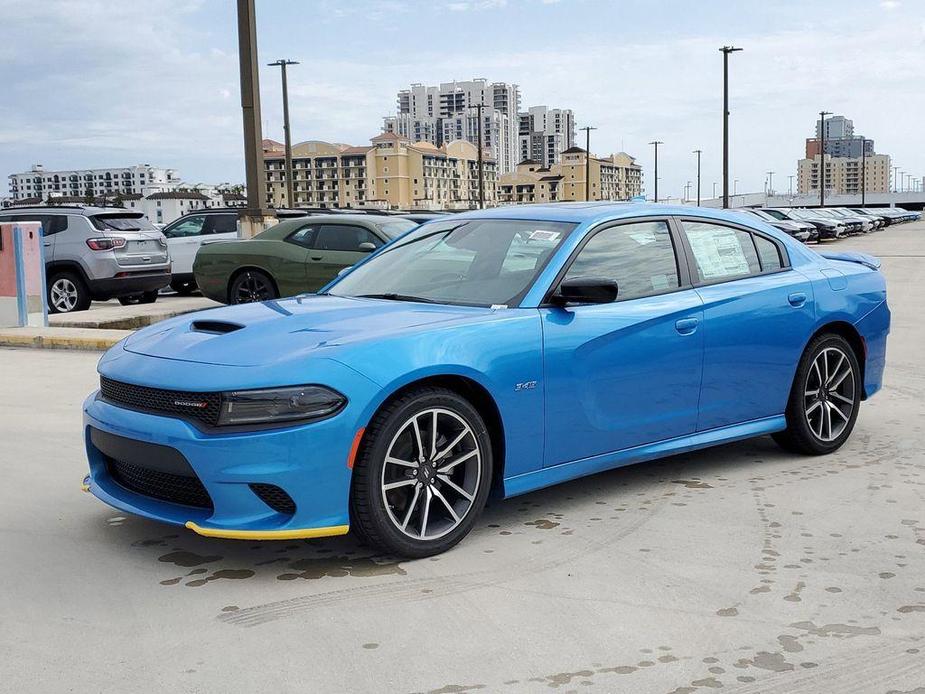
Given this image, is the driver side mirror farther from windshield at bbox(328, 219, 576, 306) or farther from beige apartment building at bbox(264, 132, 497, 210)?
beige apartment building at bbox(264, 132, 497, 210)

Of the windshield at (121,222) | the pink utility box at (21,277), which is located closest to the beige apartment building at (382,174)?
the windshield at (121,222)

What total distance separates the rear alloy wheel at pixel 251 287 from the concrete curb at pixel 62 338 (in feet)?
8.69

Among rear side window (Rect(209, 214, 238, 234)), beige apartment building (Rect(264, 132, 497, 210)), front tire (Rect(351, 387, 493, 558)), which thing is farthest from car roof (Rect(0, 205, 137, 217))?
beige apartment building (Rect(264, 132, 497, 210))

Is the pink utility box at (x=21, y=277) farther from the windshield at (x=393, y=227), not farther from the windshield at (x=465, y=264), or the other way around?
the windshield at (x=465, y=264)

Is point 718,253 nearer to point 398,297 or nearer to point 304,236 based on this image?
point 398,297

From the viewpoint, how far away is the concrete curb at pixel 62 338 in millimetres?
11492

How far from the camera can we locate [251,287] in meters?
14.6

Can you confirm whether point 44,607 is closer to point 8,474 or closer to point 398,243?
point 8,474

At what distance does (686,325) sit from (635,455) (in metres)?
0.71

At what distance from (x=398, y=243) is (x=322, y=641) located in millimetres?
2903

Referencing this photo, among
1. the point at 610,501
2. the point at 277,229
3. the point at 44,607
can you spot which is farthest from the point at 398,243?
the point at 277,229

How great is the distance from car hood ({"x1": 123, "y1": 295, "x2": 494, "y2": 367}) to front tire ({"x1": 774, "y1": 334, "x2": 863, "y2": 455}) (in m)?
2.27

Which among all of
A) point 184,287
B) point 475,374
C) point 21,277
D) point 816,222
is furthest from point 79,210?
point 816,222

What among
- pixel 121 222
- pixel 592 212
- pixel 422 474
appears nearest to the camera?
pixel 422 474
